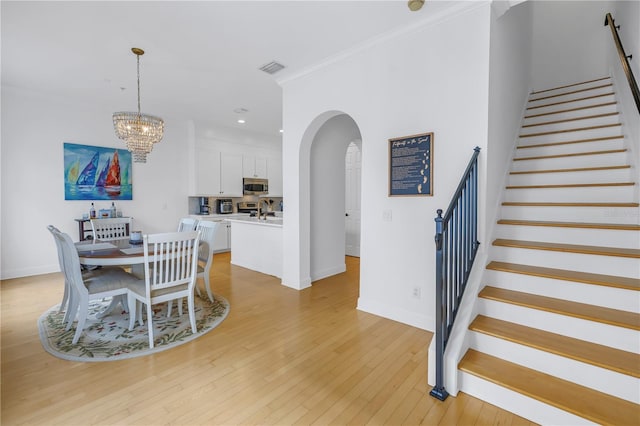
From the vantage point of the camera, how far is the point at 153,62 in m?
3.65

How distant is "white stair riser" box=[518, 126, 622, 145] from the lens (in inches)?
124

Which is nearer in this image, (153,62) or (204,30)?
(204,30)

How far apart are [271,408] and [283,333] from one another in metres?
1.00

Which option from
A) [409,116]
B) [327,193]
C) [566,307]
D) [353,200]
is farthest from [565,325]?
[353,200]

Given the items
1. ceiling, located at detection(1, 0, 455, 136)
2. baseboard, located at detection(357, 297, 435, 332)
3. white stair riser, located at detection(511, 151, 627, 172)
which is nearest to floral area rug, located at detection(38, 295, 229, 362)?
baseboard, located at detection(357, 297, 435, 332)

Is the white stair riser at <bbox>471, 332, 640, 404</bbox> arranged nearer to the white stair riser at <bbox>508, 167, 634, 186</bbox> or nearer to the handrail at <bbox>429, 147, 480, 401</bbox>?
the handrail at <bbox>429, 147, 480, 401</bbox>

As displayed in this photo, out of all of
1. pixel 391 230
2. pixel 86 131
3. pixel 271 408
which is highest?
pixel 86 131

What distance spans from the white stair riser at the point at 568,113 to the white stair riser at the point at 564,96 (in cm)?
38

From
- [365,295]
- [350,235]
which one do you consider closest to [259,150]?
[350,235]

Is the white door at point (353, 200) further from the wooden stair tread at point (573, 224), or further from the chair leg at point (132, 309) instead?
the chair leg at point (132, 309)

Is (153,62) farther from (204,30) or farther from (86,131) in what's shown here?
(86,131)

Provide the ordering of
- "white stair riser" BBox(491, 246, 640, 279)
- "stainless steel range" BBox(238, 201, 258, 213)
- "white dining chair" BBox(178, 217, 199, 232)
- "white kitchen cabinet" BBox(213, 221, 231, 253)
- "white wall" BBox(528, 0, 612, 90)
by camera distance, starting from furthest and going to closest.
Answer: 1. "stainless steel range" BBox(238, 201, 258, 213)
2. "white kitchen cabinet" BBox(213, 221, 231, 253)
3. "white wall" BBox(528, 0, 612, 90)
4. "white dining chair" BBox(178, 217, 199, 232)
5. "white stair riser" BBox(491, 246, 640, 279)

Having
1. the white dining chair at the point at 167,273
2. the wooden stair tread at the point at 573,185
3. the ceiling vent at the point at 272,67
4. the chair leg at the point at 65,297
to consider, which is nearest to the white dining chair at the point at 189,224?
the white dining chair at the point at 167,273

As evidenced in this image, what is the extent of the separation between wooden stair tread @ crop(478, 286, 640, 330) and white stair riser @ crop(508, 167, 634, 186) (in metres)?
1.38
